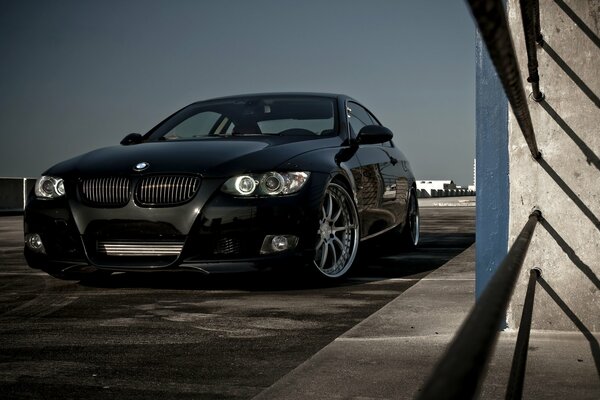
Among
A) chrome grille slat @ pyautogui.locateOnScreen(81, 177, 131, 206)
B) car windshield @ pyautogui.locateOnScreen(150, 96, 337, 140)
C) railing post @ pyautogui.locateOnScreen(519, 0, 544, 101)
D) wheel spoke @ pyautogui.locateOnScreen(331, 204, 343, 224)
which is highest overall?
car windshield @ pyautogui.locateOnScreen(150, 96, 337, 140)

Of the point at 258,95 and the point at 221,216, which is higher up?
the point at 258,95

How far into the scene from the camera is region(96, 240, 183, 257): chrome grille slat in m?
5.04

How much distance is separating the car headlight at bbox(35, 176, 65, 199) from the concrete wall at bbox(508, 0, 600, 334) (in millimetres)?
3317

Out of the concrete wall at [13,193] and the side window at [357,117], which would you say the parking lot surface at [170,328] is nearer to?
the side window at [357,117]

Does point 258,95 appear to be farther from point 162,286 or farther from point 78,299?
point 78,299

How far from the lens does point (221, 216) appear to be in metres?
5.01

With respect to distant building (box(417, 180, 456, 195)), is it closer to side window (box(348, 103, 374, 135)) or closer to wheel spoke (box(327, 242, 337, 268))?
side window (box(348, 103, 374, 135))

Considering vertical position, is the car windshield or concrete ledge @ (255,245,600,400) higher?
the car windshield

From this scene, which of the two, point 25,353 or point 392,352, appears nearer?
point 392,352

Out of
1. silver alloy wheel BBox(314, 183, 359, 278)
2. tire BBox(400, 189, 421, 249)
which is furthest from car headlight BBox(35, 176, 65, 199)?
tire BBox(400, 189, 421, 249)

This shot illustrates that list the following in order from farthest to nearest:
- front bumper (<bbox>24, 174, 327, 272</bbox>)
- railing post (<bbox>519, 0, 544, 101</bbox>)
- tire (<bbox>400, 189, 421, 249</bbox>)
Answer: tire (<bbox>400, 189, 421, 249</bbox>) → front bumper (<bbox>24, 174, 327, 272</bbox>) → railing post (<bbox>519, 0, 544, 101</bbox>)

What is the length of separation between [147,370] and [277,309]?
153 cm

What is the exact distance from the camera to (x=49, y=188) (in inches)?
215

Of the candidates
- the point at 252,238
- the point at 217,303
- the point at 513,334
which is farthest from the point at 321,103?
the point at 513,334
